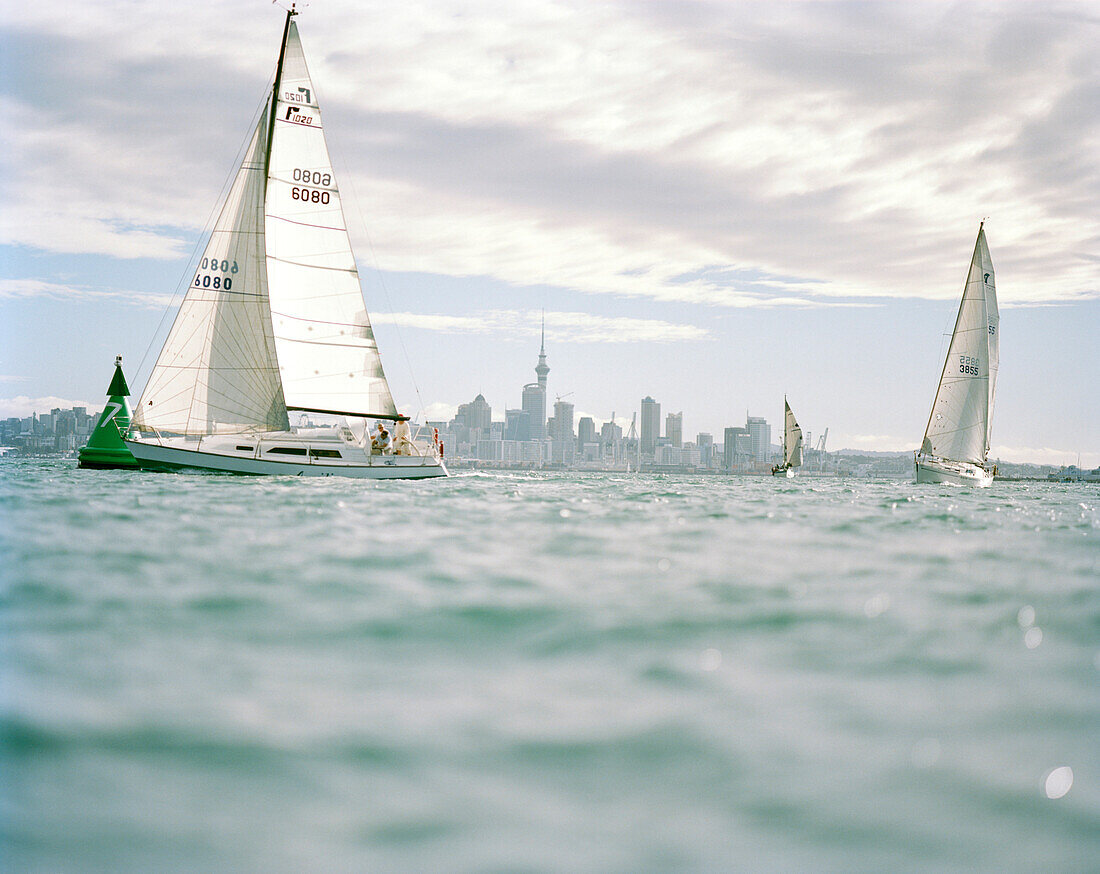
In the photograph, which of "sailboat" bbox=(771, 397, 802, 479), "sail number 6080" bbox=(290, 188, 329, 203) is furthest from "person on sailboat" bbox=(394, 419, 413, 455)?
"sailboat" bbox=(771, 397, 802, 479)

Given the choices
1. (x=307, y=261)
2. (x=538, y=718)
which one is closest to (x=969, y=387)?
(x=307, y=261)

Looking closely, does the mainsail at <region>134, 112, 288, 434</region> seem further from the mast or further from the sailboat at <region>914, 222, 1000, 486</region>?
the sailboat at <region>914, 222, 1000, 486</region>

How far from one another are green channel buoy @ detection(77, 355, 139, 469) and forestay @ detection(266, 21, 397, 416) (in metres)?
11.0

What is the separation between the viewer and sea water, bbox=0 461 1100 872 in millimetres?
3541

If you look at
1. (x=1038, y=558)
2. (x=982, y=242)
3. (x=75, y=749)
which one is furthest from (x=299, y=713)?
(x=982, y=242)

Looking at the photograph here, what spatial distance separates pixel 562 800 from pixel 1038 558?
12.0 m

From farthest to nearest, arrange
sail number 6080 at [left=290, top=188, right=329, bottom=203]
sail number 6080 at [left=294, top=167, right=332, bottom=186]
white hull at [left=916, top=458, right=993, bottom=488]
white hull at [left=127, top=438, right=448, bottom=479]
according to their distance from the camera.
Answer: white hull at [left=916, top=458, right=993, bottom=488] < sail number 6080 at [left=294, top=167, right=332, bottom=186] < sail number 6080 at [left=290, top=188, right=329, bottom=203] < white hull at [left=127, top=438, right=448, bottom=479]

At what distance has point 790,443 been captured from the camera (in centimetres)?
11831

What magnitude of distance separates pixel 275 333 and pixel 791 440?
92.5m

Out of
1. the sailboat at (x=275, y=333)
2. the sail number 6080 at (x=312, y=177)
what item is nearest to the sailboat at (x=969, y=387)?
the sailboat at (x=275, y=333)

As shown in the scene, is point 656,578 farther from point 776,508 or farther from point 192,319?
point 192,319

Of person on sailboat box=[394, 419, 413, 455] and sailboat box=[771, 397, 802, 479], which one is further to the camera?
sailboat box=[771, 397, 802, 479]

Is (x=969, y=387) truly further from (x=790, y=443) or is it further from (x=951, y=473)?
(x=790, y=443)

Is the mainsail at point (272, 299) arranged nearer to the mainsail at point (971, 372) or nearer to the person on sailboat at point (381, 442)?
the person on sailboat at point (381, 442)
